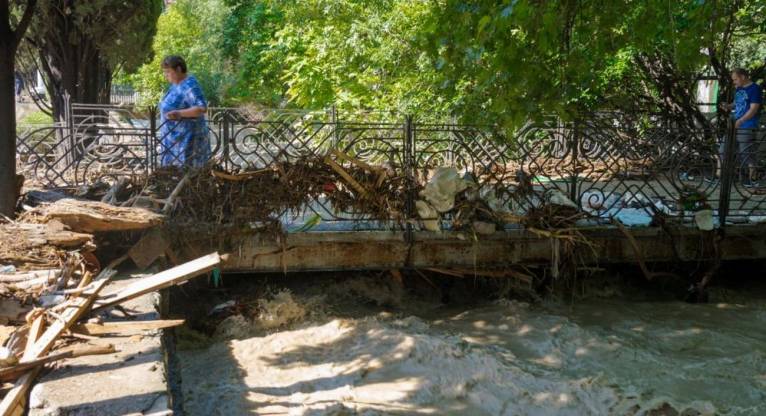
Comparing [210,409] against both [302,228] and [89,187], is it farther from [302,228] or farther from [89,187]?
[89,187]

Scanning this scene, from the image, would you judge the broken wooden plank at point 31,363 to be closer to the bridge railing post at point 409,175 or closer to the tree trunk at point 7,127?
the tree trunk at point 7,127

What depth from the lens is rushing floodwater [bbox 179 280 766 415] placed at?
5.77 meters

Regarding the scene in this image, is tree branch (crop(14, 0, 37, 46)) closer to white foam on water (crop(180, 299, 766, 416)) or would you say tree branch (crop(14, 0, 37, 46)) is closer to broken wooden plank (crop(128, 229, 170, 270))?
broken wooden plank (crop(128, 229, 170, 270))

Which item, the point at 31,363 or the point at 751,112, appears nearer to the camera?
the point at 31,363

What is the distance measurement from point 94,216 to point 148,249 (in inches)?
28.7

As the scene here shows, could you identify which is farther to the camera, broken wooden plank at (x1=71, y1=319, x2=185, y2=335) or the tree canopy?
the tree canopy

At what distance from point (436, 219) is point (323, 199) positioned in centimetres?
131

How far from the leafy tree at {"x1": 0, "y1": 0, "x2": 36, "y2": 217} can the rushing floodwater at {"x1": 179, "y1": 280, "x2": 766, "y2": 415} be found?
2.24m

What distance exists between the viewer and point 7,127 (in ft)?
21.6

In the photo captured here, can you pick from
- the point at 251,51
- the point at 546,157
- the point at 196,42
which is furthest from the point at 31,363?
the point at 196,42

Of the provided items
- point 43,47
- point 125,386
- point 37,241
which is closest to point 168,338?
point 37,241

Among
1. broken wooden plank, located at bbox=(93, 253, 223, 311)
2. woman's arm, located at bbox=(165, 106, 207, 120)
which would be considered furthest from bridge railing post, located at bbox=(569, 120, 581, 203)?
broken wooden plank, located at bbox=(93, 253, 223, 311)

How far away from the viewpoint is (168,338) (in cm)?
614

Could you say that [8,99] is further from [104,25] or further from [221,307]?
[104,25]
